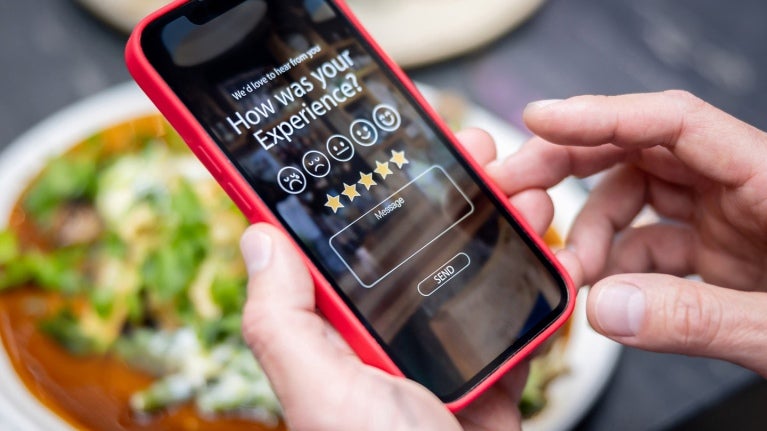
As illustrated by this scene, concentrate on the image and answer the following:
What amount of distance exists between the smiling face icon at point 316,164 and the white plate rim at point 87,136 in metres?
0.32

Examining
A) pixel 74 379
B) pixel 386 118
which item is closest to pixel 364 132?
pixel 386 118

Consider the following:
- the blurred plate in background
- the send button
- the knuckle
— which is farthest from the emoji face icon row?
the blurred plate in background

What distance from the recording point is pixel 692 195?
2.28ft

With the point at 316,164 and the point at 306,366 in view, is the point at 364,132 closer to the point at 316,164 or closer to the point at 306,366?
the point at 316,164

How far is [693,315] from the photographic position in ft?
1.58

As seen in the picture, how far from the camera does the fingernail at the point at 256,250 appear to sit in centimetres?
50

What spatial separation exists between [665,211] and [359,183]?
0.31 meters

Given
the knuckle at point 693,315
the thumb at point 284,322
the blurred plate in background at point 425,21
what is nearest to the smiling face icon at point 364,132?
the thumb at point 284,322

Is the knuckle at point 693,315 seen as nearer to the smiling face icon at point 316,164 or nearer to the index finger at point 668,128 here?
the index finger at point 668,128

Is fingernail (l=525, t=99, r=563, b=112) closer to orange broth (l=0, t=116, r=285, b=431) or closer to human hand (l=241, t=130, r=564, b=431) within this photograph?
human hand (l=241, t=130, r=564, b=431)

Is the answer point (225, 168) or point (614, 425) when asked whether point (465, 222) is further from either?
point (614, 425)

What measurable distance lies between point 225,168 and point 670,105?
Result: 1.06ft

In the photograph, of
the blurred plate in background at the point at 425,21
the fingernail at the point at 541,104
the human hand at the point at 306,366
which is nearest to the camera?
the human hand at the point at 306,366

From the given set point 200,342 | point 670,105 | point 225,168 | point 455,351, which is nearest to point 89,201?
point 200,342
